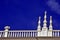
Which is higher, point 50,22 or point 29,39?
point 50,22

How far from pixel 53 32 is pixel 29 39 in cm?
243

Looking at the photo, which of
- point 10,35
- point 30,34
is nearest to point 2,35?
point 10,35

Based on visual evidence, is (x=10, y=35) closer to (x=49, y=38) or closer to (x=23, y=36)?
(x=23, y=36)

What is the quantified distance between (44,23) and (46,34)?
111cm

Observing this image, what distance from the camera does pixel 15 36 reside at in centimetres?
2623

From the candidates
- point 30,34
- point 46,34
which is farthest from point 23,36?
point 46,34

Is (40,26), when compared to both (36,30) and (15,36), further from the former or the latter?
(15,36)

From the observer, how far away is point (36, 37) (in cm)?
2550

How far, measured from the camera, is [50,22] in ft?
83.7

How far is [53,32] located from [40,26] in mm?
1403

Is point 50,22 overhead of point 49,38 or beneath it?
overhead

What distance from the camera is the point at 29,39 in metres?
25.7

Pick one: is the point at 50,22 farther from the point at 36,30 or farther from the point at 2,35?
the point at 2,35

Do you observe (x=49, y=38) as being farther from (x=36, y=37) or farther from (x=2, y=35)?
(x=2, y=35)
